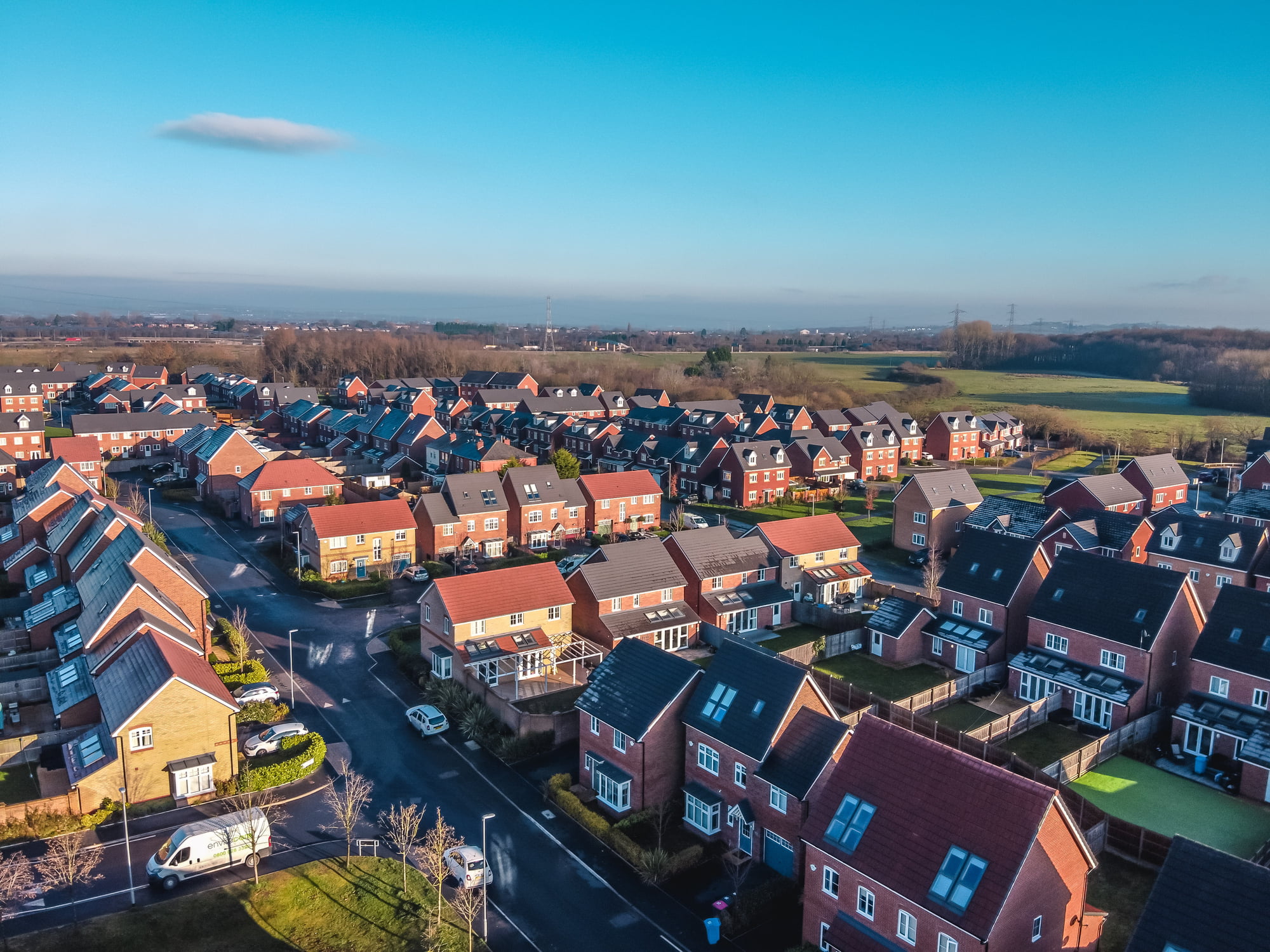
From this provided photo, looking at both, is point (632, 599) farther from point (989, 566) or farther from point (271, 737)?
point (989, 566)

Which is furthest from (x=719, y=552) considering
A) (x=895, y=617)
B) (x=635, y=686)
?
(x=635, y=686)

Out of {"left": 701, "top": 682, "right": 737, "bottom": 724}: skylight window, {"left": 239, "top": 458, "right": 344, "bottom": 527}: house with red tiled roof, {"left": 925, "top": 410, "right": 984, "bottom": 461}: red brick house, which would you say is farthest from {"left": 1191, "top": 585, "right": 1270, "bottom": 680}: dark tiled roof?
{"left": 925, "top": 410, "right": 984, "bottom": 461}: red brick house

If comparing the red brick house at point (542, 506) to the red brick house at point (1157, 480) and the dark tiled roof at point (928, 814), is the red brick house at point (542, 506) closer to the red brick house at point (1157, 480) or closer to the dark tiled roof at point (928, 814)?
the dark tiled roof at point (928, 814)

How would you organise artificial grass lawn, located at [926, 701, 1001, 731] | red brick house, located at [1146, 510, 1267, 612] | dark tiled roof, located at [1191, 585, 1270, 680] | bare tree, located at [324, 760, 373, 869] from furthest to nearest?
red brick house, located at [1146, 510, 1267, 612]
artificial grass lawn, located at [926, 701, 1001, 731]
dark tiled roof, located at [1191, 585, 1270, 680]
bare tree, located at [324, 760, 373, 869]

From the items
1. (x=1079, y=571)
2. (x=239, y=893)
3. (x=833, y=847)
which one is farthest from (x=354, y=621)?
(x=1079, y=571)

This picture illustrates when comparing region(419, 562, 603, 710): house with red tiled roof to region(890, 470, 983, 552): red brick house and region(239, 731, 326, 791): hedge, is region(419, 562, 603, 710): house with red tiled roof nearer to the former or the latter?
region(239, 731, 326, 791): hedge

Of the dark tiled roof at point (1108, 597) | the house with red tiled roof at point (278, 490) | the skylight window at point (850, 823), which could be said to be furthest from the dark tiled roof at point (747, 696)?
the house with red tiled roof at point (278, 490)

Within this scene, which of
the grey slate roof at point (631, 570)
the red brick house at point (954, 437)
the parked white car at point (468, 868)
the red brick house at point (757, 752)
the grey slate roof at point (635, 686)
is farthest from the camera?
the red brick house at point (954, 437)
